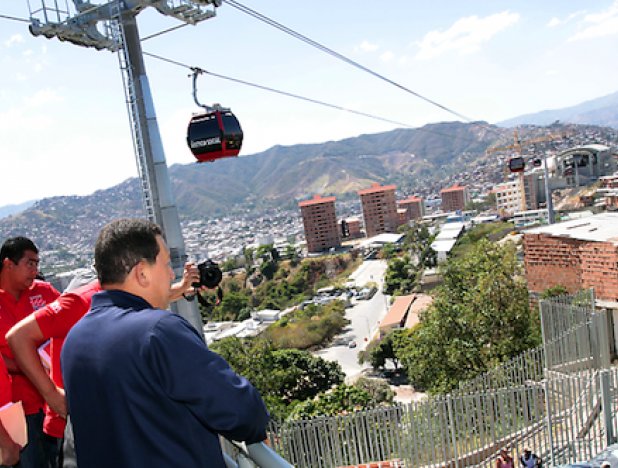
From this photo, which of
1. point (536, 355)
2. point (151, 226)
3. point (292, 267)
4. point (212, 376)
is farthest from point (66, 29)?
point (292, 267)

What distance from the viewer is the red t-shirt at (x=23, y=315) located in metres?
2.30

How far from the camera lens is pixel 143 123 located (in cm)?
494

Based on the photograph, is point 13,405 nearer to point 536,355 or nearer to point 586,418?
point 586,418

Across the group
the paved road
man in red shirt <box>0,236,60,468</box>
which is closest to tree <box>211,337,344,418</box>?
the paved road

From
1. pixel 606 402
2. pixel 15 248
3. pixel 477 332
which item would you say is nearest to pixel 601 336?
pixel 606 402

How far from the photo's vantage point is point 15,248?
2502 millimetres

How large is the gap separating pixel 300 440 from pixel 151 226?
5732 mm

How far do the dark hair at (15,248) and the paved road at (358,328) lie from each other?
33404 millimetres

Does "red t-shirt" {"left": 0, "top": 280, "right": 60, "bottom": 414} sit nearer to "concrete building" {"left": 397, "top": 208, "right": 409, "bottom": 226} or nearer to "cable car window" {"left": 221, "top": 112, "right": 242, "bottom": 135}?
"cable car window" {"left": 221, "top": 112, "right": 242, "bottom": 135}

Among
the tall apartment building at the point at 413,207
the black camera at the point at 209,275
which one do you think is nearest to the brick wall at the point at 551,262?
the black camera at the point at 209,275

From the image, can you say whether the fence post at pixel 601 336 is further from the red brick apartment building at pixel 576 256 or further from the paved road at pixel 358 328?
the paved road at pixel 358 328

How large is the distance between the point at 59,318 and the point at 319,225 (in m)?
95.3

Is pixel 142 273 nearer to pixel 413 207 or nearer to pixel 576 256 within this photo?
pixel 576 256

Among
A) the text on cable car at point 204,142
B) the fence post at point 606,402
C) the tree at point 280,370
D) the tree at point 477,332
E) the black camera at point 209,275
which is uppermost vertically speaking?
the text on cable car at point 204,142
